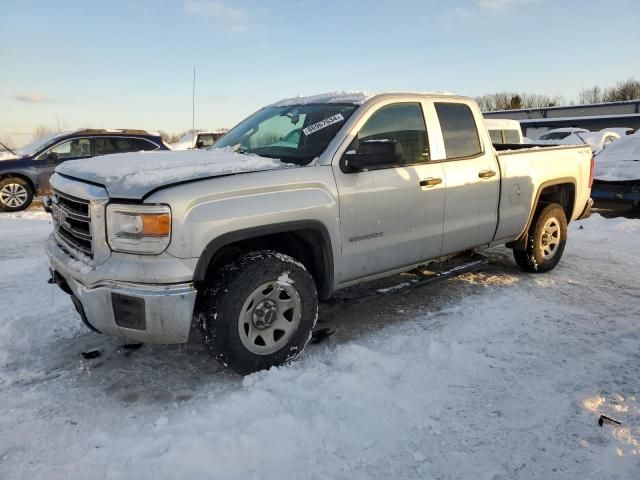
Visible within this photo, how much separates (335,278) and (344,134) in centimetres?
106

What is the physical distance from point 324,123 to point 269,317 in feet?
5.17

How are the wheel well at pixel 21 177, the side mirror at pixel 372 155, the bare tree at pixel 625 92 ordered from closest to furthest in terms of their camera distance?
the side mirror at pixel 372 155 → the wheel well at pixel 21 177 → the bare tree at pixel 625 92

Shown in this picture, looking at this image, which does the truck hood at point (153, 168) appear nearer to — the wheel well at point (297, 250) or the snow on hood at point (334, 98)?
the wheel well at point (297, 250)

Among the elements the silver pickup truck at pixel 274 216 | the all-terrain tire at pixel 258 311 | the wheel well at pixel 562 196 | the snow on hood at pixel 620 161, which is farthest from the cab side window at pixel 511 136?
the all-terrain tire at pixel 258 311

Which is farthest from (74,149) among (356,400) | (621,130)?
(621,130)

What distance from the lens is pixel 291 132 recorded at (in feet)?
13.6

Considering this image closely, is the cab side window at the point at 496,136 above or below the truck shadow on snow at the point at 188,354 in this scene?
above

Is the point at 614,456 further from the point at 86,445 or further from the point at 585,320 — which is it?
the point at 86,445

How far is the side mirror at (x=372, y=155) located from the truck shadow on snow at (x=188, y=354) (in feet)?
3.66

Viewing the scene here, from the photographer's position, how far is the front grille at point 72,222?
3158mm

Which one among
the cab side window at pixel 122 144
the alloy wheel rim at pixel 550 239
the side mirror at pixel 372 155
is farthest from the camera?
the cab side window at pixel 122 144

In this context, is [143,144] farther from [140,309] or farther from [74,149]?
[140,309]

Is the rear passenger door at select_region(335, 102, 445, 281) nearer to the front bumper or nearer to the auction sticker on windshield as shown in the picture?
the auction sticker on windshield

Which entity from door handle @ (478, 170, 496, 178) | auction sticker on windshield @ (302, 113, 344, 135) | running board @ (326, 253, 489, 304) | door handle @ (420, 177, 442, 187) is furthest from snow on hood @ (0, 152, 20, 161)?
door handle @ (478, 170, 496, 178)
